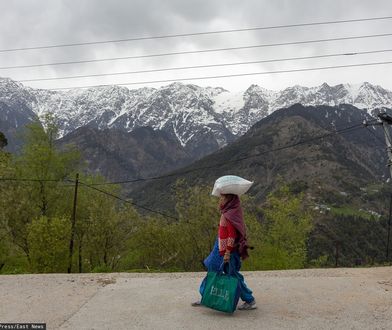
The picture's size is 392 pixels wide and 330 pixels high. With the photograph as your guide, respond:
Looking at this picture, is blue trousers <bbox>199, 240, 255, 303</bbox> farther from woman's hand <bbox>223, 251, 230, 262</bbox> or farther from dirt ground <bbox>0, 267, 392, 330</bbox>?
dirt ground <bbox>0, 267, 392, 330</bbox>

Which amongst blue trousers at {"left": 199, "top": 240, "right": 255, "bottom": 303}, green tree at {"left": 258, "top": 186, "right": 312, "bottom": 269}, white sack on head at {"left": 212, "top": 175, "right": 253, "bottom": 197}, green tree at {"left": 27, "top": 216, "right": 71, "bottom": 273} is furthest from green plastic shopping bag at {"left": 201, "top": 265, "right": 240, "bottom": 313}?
green tree at {"left": 258, "top": 186, "right": 312, "bottom": 269}

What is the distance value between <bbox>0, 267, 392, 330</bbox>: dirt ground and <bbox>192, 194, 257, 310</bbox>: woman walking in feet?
2.14

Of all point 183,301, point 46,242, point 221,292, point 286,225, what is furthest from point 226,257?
point 286,225

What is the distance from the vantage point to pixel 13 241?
2728 cm

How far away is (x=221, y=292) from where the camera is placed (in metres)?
7.02

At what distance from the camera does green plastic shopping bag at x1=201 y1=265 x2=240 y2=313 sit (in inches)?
273

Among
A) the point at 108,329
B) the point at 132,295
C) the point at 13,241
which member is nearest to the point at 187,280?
the point at 132,295

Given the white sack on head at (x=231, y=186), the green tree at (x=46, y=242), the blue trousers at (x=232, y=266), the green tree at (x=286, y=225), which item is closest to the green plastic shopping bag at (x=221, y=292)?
the blue trousers at (x=232, y=266)

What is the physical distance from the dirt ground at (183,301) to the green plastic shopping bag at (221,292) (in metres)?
0.17

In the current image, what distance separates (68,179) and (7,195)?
474 cm

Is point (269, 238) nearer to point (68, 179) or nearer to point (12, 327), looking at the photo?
point (68, 179)

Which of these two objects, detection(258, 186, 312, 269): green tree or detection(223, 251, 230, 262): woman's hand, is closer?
detection(223, 251, 230, 262): woman's hand

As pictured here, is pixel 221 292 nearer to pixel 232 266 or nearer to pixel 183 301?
pixel 232 266

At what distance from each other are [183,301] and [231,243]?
1593 millimetres
